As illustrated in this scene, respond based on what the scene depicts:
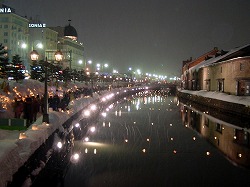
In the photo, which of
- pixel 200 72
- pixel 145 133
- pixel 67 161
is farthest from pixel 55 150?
pixel 200 72

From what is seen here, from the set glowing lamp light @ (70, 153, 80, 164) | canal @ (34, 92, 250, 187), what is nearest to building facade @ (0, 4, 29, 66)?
canal @ (34, 92, 250, 187)

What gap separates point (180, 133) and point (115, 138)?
5.03 meters

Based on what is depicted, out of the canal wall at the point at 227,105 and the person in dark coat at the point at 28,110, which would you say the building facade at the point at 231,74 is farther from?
the person in dark coat at the point at 28,110

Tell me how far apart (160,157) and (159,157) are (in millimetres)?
49

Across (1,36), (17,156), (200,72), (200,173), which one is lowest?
(200,173)

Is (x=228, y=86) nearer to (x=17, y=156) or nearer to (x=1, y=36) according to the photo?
(x=17, y=156)

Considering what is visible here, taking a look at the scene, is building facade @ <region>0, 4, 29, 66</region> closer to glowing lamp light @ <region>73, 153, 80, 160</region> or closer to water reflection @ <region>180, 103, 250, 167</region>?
water reflection @ <region>180, 103, 250, 167</region>

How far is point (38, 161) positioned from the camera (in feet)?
38.8

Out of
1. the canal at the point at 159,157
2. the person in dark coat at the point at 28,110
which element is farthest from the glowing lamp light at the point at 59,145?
the person in dark coat at the point at 28,110

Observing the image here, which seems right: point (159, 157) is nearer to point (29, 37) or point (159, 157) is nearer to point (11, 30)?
point (11, 30)

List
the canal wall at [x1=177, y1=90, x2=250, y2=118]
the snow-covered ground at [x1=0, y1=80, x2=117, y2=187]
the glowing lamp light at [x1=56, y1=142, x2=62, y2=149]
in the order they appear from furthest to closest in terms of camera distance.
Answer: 1. the canal wall at [x1=177, y1=90, x2=250, y2=118]
2. the glowing lamp light at [x1=56, y1=142, x2=62, y2=149]
3. the snow-covered ground at [x1=0, y1=80, x2=117, y2=187]

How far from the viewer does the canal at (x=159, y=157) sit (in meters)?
11.3

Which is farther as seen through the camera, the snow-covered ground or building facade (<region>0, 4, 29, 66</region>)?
building facade (<region>0, 4, 29, 66</region>)

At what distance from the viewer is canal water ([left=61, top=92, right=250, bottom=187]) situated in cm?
1132
